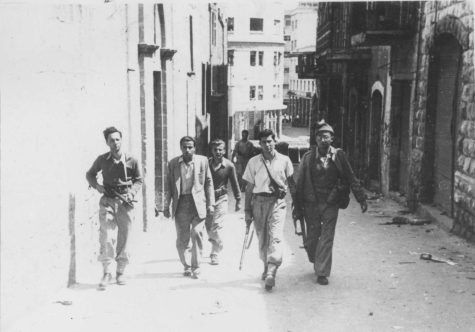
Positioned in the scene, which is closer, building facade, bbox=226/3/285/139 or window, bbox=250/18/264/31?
building facade, bbox=226/3/285/139

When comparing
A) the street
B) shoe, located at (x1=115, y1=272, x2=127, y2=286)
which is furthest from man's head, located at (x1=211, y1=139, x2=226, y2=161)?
shoe, located at (x1=115, y1=272, x2=127, y2=286)

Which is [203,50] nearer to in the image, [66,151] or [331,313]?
[66,151]

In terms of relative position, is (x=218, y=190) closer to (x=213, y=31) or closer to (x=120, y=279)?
(x=120, y=279)

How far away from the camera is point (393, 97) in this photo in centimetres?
1312

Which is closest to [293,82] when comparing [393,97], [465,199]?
[393,97]

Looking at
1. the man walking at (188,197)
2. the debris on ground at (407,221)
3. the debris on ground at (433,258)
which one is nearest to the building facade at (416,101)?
the debris on ground at (407,221)

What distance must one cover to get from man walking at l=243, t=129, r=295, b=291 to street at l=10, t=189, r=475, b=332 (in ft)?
1.56

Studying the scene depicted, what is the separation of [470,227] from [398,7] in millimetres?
5352

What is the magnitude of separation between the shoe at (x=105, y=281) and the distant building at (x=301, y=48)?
45.0 m

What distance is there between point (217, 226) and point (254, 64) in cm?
3763

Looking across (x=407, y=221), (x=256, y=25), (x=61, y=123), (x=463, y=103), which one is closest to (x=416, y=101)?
(x=407, y=221)

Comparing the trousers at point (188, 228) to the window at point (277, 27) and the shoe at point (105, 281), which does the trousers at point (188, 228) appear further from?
the window at point (277, 27)

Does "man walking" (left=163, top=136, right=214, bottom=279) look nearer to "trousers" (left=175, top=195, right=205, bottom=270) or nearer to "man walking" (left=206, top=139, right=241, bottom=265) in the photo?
"trousers" (left=175, top=195, right=205, bottom=270)

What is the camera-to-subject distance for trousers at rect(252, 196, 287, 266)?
672 cm
